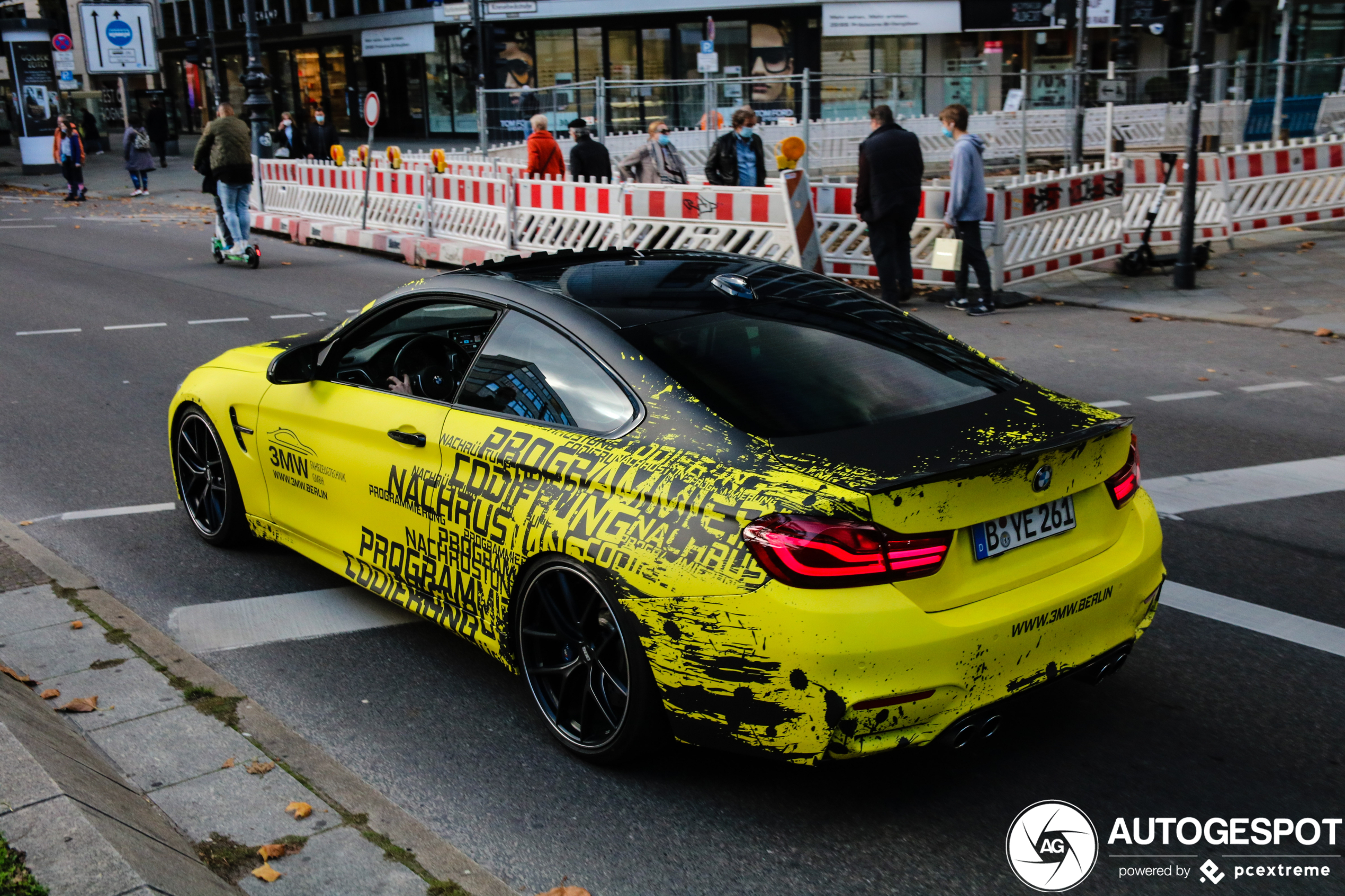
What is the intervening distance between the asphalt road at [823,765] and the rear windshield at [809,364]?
1098 mm

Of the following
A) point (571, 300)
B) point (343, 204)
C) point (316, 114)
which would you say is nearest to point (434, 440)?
point (571, 300)

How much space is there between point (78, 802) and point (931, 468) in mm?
2347

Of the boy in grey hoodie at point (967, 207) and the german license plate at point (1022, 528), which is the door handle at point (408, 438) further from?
the boy in grey hoodie at point (967, 207)

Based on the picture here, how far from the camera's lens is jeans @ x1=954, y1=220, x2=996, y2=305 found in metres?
12.5

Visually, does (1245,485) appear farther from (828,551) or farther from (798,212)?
(798,212)

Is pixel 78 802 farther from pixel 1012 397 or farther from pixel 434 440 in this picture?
pixel 1012 397

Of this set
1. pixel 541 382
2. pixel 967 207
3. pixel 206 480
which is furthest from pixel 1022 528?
pixel 967 207

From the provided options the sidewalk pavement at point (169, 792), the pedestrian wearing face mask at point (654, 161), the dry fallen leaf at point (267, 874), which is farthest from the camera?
the pedestrian wearing face mask at point (654, 161)

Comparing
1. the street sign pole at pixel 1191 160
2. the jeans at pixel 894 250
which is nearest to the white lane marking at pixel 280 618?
the jeans at pixel 894 250

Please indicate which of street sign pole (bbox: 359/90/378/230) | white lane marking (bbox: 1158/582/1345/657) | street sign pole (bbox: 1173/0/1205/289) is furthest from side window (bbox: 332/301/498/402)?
street sign pole (bbox: 359/90/378/230)

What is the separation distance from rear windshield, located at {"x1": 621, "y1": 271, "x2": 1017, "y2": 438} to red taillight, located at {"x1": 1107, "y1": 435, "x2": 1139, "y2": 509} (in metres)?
0.44

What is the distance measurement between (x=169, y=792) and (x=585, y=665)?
1.25m

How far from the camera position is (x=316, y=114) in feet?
97.9

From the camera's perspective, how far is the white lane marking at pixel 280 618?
495cm
